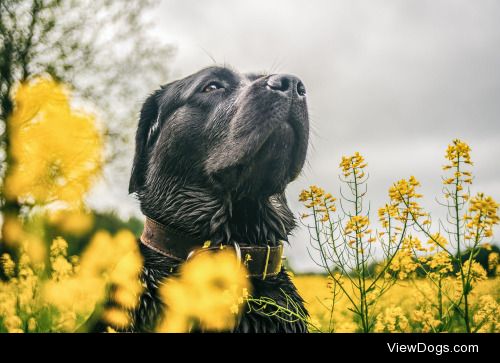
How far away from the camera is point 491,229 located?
91.4 inches

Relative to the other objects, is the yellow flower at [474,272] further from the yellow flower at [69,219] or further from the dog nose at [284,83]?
the yellow flower at [69,219]

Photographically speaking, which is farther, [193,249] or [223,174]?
[223,174]

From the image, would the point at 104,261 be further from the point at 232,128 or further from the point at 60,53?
the point at 60,53

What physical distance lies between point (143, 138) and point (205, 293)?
1.32 meters

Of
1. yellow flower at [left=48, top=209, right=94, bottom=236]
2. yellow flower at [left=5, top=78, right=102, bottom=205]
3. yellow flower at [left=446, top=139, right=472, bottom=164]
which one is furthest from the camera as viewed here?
yellow flower at [left=48, top=209, right=94, bottom=236]

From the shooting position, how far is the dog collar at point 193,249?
2701mm

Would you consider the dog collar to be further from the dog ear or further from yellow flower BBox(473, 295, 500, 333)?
yellow flower BBox(473, 295, 500, 333)

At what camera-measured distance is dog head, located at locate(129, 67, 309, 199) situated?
2.78m

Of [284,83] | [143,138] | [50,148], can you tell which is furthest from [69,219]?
[284,83]

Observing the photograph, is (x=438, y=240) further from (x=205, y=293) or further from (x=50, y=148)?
(x=50, y=148)

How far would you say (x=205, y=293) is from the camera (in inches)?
96.8

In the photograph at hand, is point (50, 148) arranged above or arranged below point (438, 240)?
above

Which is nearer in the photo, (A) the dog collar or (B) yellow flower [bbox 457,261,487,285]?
(B) yellow flower [bbox 457,261,487,285]

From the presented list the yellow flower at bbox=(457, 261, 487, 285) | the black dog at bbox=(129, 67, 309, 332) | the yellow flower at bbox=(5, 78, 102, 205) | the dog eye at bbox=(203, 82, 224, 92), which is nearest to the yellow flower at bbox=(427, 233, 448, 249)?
the yellow flower at bbox=(457, 261, 487, 285)
